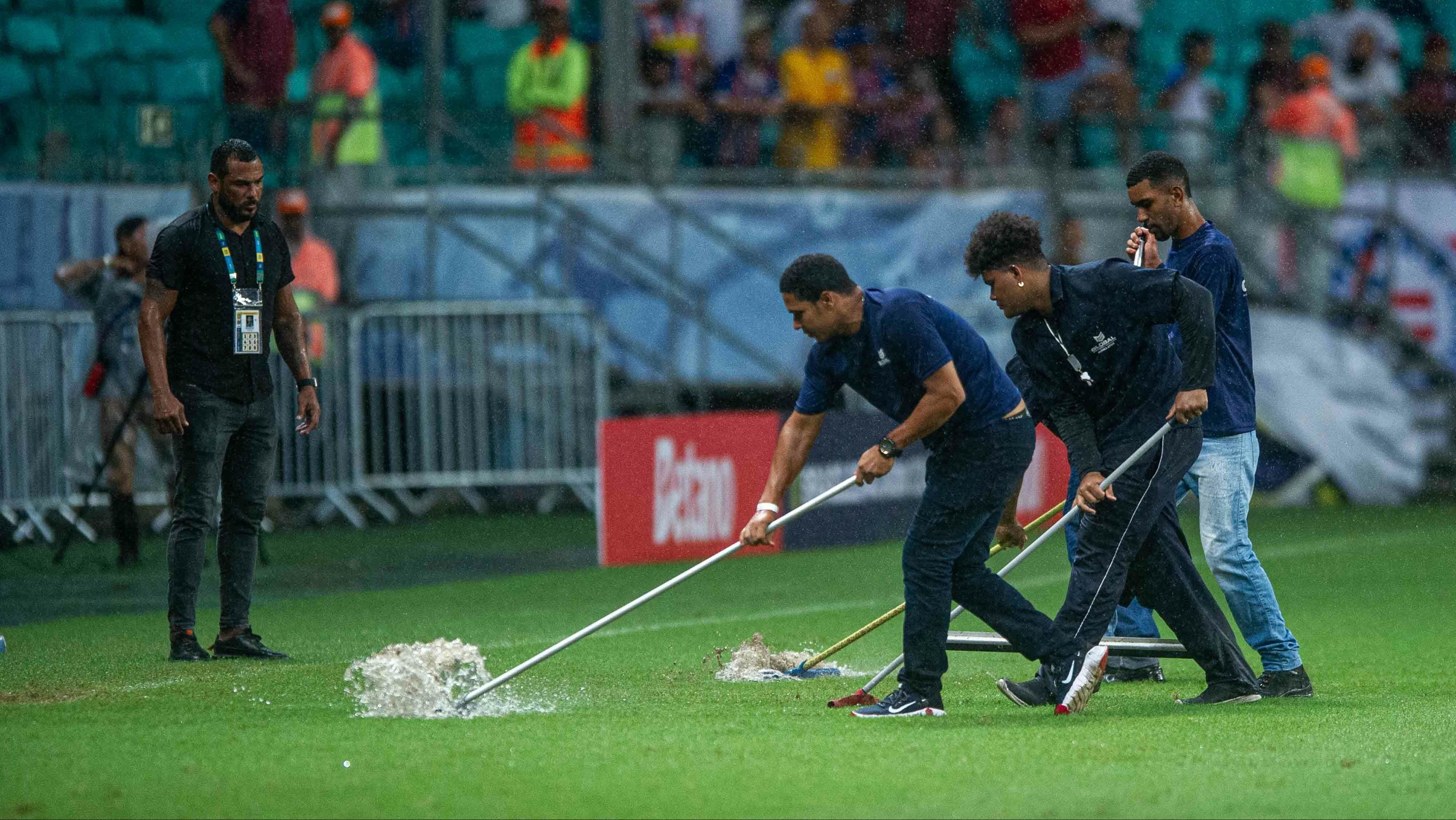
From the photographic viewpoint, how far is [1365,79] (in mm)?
20656

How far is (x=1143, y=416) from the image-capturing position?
746 cm

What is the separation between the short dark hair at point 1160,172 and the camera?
7.77 m

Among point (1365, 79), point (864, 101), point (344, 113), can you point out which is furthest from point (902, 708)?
point (1365, 79)

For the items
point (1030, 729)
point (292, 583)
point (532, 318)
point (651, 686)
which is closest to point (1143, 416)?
point (1030, 729)

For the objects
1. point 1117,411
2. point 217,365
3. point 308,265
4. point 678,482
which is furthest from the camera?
point 308,265

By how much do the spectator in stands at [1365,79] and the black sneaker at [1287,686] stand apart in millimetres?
13763

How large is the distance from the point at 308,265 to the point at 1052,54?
7870 millimetres

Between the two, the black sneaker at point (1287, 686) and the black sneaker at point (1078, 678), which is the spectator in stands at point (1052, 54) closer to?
the black sneaker at point (1287, 686)

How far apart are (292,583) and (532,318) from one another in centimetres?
482

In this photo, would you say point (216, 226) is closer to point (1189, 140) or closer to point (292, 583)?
point (292, 583)

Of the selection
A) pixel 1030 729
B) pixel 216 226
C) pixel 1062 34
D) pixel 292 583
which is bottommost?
pixel 292 583

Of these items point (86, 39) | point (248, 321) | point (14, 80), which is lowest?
point (248, 321)

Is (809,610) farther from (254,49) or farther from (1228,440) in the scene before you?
(254,49)

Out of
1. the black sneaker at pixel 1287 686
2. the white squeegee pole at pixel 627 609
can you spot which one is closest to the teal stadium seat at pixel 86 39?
the white squeegee pole at pixel 627 609
